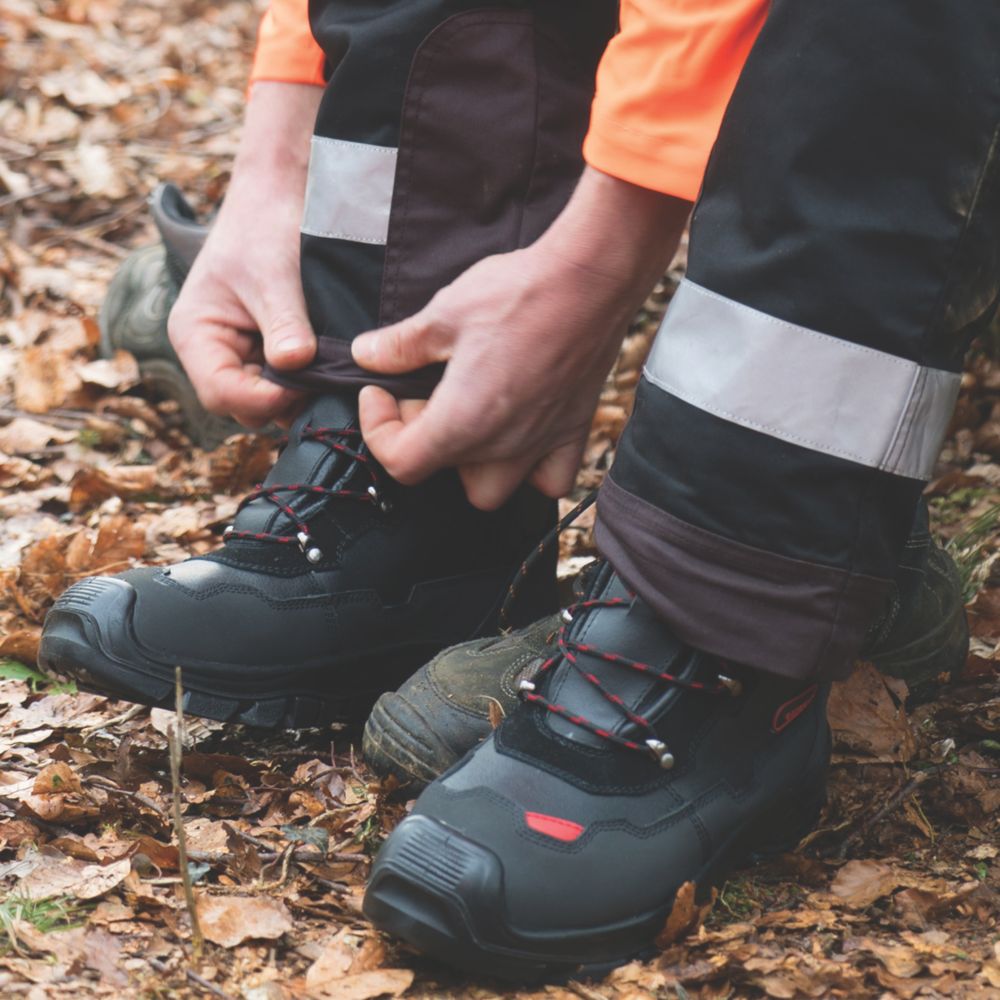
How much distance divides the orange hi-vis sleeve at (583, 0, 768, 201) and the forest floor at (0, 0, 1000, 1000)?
2.99ft

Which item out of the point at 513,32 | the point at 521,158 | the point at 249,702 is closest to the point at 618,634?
the point at 249,702

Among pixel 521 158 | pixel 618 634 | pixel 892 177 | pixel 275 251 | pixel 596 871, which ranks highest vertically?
pixel 892 177

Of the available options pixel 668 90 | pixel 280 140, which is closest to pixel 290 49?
pixel 280 140

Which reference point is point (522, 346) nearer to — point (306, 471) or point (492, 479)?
point (492, 479)

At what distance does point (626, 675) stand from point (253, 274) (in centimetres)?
108

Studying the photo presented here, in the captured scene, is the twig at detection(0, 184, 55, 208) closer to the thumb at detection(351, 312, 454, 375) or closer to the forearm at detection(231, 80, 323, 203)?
the forearm at detection(231, 80, 323, 203)

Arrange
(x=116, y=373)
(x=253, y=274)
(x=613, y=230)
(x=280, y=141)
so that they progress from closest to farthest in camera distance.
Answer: (x=613, y=230) → (x=253, y=274) → (x=280, y=141) → (x=116, y=373)

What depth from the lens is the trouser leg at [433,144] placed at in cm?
189

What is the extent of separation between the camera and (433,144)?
1931mm

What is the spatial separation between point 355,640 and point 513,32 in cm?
97

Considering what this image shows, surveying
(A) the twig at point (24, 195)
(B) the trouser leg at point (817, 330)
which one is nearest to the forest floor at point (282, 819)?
(B) the trouser leg at point (817, 330)

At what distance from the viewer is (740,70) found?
4.96 feet

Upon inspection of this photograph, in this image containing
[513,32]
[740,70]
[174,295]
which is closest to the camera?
[740,70]

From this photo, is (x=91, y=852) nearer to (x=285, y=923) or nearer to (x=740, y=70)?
(x=285, y=923)
